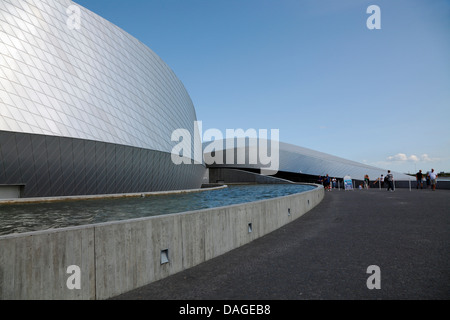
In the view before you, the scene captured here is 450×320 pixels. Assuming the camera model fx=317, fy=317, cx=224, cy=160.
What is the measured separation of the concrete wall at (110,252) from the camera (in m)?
3.58

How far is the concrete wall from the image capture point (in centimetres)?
358

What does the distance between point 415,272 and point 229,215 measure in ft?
11.6

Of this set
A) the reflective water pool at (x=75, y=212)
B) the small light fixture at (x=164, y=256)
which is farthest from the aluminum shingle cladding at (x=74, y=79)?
the small light fixture at (x=164, y=256)

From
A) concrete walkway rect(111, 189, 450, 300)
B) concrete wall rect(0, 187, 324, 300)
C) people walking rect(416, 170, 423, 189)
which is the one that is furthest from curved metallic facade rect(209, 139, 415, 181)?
concrete wall rect(0, 187, 324, 300)

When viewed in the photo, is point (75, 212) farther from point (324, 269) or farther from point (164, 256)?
point (324, 269)

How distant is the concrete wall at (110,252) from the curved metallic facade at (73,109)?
13.1 m

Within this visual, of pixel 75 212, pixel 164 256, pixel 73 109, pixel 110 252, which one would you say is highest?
pixel 73 109

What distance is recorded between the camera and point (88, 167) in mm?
18328

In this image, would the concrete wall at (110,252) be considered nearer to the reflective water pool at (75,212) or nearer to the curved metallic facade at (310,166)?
the reflective water pool at (75,212)

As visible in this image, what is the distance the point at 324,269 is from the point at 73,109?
57.7 ft

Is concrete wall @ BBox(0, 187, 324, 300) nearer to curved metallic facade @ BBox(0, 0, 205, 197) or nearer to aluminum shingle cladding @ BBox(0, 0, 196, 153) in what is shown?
curved metallic facade @ BBox(0, 0, 205, 197)

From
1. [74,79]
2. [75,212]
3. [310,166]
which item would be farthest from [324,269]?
[310,166]

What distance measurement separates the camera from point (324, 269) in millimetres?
5012
